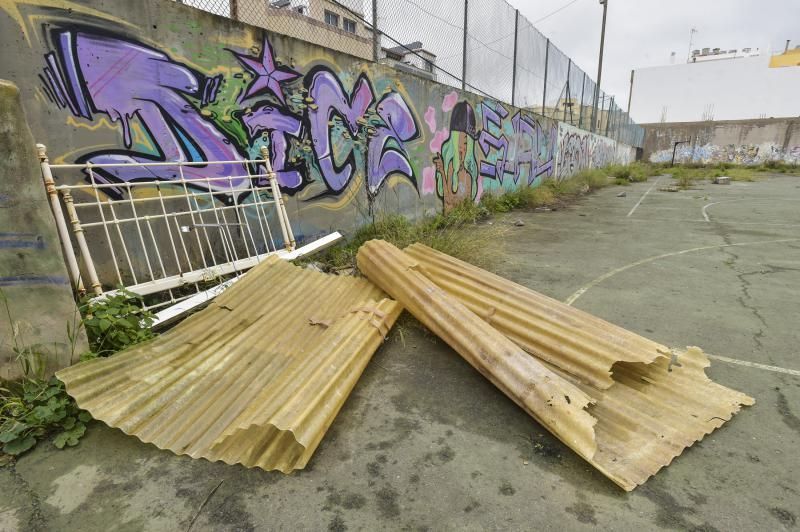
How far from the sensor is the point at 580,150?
59.5 ft

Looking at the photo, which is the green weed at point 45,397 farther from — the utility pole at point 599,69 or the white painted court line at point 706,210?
the utility pole at point 599,69

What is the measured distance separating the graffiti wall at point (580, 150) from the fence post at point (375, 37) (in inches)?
Answer: 434

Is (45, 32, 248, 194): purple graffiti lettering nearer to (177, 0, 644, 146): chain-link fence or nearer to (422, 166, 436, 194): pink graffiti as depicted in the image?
(177, 0, 644, 146): chain-link fence

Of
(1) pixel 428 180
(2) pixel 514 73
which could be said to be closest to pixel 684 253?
(1) pixel 428 180

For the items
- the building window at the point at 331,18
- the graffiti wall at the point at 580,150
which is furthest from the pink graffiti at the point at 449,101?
the graffiti wall at the point at 580,150

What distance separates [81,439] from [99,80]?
2713 millimetres

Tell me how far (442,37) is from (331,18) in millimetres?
2998

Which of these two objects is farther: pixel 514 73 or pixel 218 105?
pixel 514 73

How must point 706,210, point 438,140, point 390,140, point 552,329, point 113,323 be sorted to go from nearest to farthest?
point 113,323 < point 552,329 < point 390,140 < point 438,140 < point 706,210

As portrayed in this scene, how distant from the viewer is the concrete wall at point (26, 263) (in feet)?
6.99

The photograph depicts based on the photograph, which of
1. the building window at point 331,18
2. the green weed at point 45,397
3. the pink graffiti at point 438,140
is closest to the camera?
the green weed at point 45,397

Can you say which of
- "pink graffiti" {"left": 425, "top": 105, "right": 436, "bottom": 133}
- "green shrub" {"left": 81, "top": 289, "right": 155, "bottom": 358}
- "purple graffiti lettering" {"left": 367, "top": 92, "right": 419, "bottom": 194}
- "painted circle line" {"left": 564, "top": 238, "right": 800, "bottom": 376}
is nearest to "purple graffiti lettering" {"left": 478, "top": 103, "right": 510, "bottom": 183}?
"pink graffiti" {"left": 425, "top": 105, "right": 436, "bottom": 133}

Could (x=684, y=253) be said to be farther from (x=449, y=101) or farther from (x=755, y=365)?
(x=449, y=101)

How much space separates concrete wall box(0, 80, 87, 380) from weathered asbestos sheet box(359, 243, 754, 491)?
2.18m
